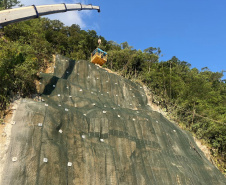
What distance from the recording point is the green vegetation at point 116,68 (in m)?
9.49

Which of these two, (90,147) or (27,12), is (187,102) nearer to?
(90,147)

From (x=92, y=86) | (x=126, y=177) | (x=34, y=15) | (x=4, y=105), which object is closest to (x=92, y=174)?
(x=126, y=177)

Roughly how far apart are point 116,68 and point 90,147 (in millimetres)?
17851

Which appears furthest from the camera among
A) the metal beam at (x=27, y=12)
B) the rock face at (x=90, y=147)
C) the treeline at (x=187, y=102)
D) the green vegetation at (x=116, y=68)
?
the treeline at (x=187, y=102)

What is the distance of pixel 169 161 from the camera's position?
34.1 feet

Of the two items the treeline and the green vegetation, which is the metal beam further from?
the treeline

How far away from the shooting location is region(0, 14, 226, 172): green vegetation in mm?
9492

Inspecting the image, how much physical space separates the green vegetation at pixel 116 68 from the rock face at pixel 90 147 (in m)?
1.68

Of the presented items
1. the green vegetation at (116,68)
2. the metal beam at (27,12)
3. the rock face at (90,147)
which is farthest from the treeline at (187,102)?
the metal beam at (27,12)

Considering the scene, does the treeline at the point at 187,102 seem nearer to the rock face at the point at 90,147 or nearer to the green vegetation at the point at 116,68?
the green vegetation at the point at 116,68

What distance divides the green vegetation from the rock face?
1.68 m

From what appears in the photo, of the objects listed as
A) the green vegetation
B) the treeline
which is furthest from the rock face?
the treeline

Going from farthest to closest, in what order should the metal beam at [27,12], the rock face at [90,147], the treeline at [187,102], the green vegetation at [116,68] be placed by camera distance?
1. the treeline at [187,102]
2. the green vegetation at [116,68]
3. the rock face at [90,147]
4. the metal beam at [27,12]

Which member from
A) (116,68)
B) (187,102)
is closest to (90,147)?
(187,102)
